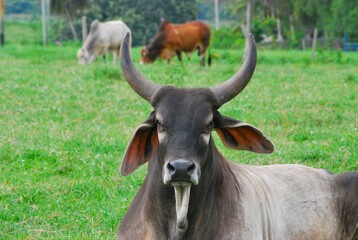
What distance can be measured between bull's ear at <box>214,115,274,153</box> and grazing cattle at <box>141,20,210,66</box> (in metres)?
19.1

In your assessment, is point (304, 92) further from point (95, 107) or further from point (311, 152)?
point (311, 152)

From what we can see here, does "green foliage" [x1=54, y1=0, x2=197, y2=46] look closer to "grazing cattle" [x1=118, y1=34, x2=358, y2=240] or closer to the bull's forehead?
"grazing cattle" [x1=118, y1=34, x2=358, y2=240]

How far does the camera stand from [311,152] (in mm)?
8695

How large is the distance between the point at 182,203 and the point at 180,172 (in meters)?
0.44

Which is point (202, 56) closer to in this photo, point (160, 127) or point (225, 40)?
point (225, 40)

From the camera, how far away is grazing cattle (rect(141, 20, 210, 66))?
24.6 metres

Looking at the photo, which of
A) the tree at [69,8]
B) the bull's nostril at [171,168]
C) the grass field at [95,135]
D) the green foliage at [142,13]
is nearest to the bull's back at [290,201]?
the bull's nostril at [171,168]

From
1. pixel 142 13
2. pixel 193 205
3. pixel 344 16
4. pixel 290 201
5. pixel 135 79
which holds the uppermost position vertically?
pixel 135 79

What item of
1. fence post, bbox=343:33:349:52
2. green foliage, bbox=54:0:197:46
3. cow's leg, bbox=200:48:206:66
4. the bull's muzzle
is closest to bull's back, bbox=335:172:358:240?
the bull's muzzle

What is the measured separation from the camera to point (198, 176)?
446 cm

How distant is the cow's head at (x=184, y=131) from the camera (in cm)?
447

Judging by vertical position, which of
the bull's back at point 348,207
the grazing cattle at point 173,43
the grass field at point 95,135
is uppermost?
the bull's back at point 348,207

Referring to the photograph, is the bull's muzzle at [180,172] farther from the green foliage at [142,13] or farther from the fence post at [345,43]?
the green foliage at [142,13]

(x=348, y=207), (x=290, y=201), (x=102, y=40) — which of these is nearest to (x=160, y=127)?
(x=290, y=201)
